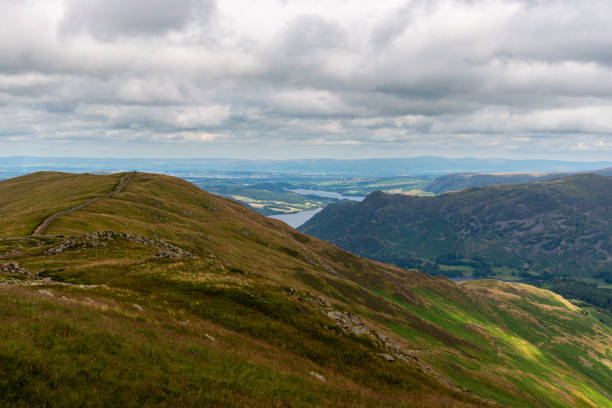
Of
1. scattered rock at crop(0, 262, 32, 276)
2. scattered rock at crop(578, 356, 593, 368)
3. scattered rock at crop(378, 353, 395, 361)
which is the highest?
scattered rock at crop(0, 262, 32, 276)

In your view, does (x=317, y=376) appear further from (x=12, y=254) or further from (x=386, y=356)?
(x=12, y=254)

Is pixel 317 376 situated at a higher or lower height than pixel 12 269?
Result: lower

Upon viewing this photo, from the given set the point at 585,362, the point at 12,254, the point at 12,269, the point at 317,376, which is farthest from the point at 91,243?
the point at 585,362

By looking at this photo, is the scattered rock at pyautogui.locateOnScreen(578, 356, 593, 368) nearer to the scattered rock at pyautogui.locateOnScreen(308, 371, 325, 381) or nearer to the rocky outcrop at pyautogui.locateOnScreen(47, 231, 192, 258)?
the scattered rock at pyautogui.locateOnScreen(308, 371, 325, 381)

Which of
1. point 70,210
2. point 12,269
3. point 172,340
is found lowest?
point 172,340

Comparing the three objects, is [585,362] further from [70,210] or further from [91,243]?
[70,210]

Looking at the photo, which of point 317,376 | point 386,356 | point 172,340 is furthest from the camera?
point 386,356

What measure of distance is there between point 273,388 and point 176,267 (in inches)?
1068

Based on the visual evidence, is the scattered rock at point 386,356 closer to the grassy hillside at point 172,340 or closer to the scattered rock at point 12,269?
the grassy hillside at point 172,340

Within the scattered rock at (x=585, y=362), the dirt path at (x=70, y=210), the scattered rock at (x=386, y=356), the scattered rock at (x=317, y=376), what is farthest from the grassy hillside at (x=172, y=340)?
the scattered rock at (x=585, y=362)

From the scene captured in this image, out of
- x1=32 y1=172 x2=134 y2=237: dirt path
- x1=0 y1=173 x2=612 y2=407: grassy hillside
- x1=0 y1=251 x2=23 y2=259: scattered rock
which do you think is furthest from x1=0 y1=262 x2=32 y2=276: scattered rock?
x1=32 y1=172 x2=134 y2=237: dirt path

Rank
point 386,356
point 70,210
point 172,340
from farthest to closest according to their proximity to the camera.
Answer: point 70,210 → point 386,356 → point 172,340

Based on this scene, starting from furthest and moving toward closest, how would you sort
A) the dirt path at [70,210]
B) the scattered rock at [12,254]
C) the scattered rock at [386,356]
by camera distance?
the dirt path at [70,210] → the scattered rock at [12,254] → the scattered rock at [386,356]

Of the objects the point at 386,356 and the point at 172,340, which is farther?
the point at 386,356
